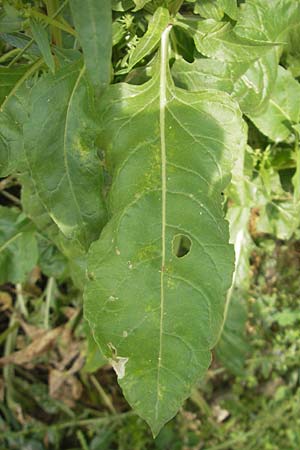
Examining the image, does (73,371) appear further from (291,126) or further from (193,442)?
(291,126)

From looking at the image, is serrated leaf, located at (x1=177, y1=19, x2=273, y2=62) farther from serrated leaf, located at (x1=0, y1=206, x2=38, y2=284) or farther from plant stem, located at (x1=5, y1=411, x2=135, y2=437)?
plant stem, located at (x1=5, y1=411, x2=135, y2=437)

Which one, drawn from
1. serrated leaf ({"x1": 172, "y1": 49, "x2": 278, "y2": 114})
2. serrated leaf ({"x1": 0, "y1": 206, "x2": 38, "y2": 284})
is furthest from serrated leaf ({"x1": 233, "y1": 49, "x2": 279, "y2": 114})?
serrated leaf ({"x1": 0, "y1": 206, "x2": 38, "y2": 284})

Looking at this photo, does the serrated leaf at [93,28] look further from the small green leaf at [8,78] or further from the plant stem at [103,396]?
the plant stem at [103,396]

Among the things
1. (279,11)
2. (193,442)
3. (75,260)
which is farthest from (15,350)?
(279,11)

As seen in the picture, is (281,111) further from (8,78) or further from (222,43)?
(8,78)

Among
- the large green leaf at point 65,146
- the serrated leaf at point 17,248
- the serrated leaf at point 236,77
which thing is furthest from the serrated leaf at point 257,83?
the serrated leaf at point 17,248
